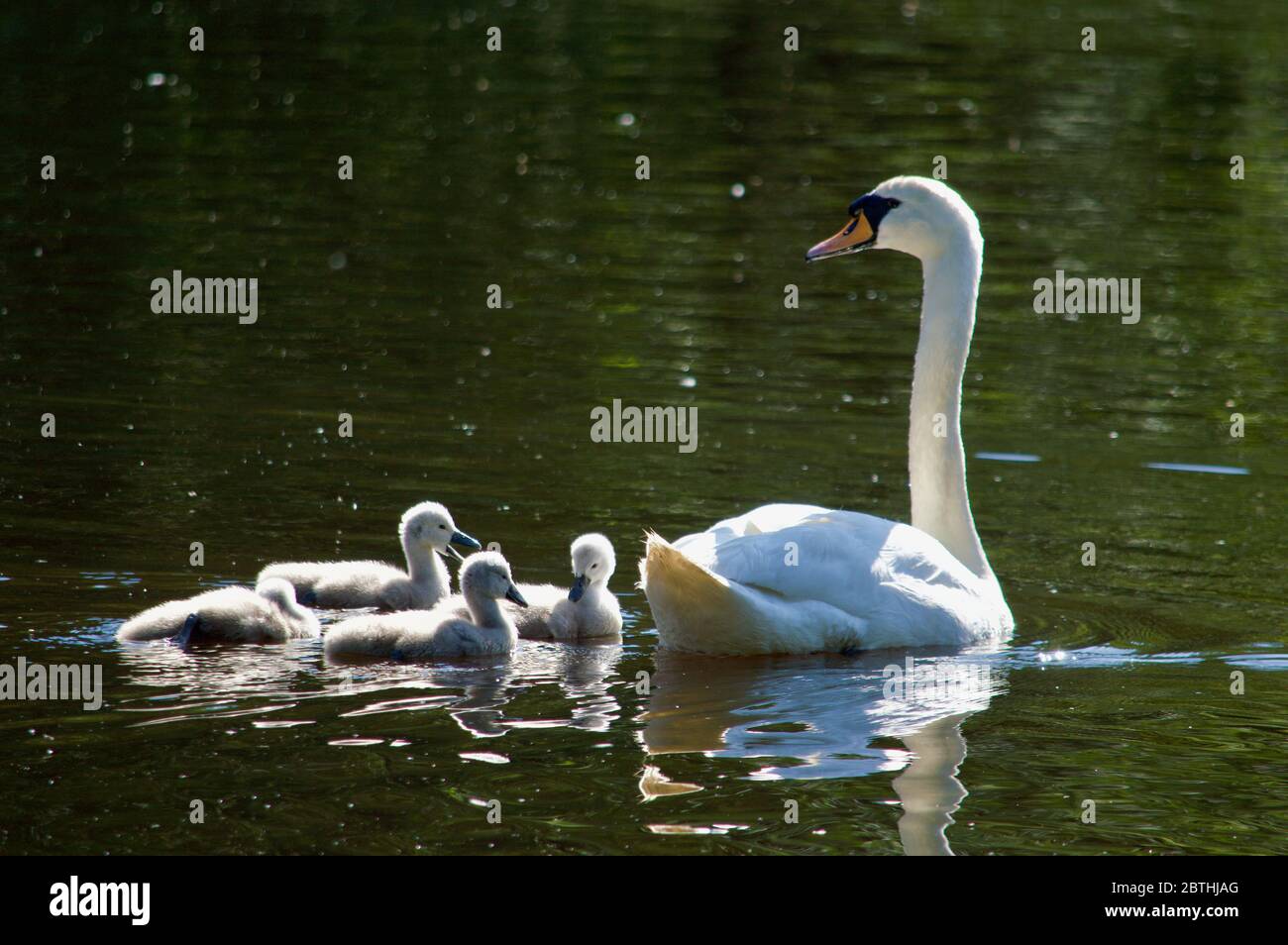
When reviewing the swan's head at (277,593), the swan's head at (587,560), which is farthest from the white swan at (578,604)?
the swan's head at (277,593)

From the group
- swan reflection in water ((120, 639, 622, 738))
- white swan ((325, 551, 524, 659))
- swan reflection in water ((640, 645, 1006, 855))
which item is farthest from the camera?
white swan ((325, 551, 524, 659))

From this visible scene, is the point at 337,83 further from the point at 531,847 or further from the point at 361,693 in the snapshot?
the point at 531,847

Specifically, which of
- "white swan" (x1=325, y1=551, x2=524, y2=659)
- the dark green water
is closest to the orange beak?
the dark green water

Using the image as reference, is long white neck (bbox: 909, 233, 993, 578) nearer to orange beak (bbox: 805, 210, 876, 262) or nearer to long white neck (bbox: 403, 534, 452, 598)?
orange beak (bbox: 805, 210, 876, 262)

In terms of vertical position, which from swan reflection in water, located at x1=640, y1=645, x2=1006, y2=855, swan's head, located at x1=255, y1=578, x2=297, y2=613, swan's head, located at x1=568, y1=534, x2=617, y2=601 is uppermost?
swan's head, located at x1=568, y1=534, x2=617, y2=601

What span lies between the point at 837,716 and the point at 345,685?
203cm

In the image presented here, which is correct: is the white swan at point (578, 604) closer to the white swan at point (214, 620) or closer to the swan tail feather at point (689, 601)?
the swan tail feather at point (689, 601)

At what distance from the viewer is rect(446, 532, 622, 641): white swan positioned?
9.07 m

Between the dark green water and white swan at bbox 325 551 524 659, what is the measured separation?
0.20 meters

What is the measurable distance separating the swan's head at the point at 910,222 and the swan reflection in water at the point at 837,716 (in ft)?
6.96

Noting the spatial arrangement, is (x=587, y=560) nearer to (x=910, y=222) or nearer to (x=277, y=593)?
(x=277, y=593)

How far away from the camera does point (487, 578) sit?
29.2 feet

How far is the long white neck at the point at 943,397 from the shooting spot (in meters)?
9.95
